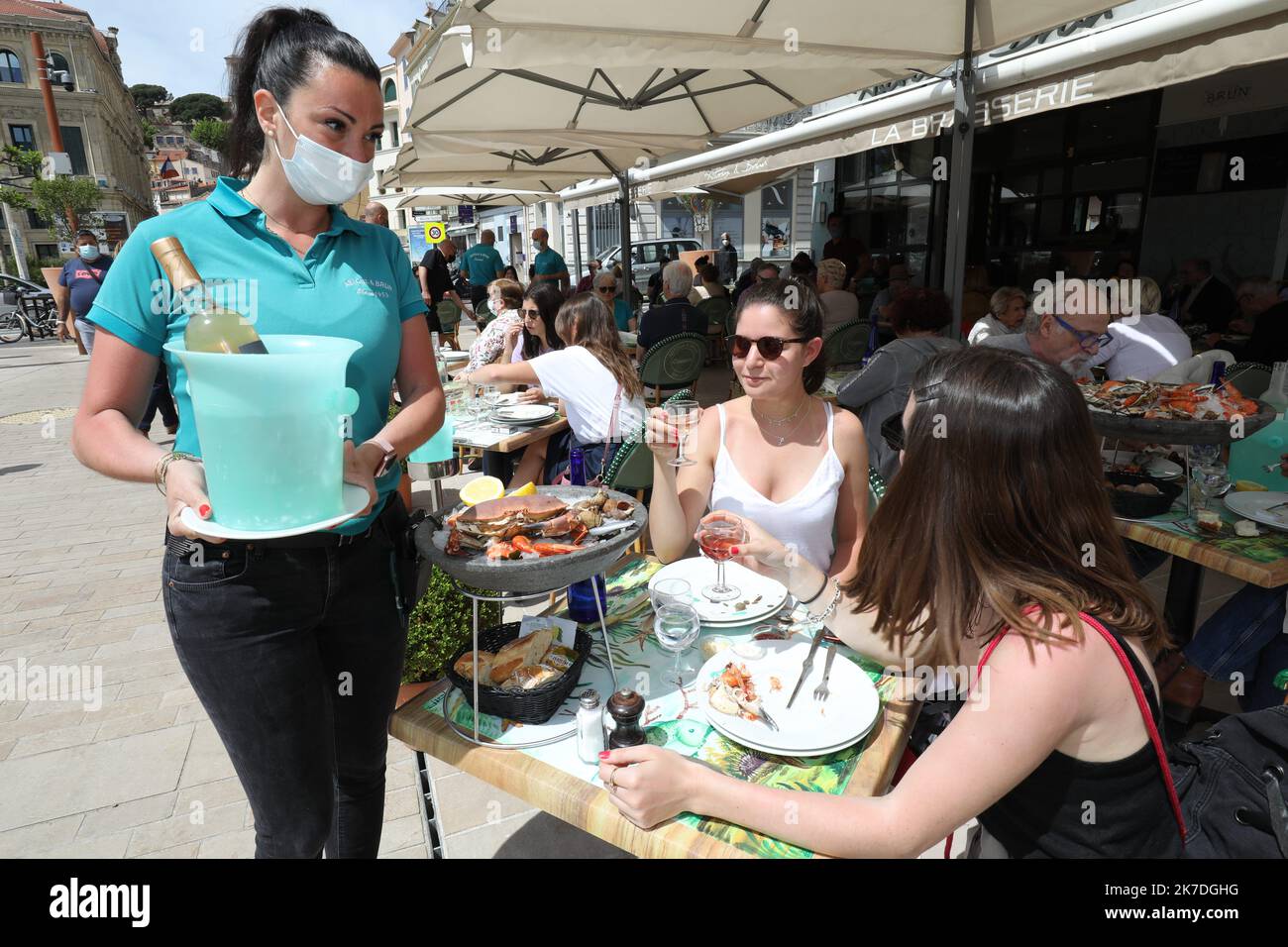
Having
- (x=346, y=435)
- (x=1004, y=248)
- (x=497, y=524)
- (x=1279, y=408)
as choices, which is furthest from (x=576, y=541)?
(x=1004, y=248)

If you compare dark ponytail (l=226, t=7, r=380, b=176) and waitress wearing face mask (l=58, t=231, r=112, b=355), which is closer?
dark ponytail (l=226, t=7, r=380, b=176)

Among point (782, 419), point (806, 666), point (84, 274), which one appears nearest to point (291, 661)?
point (806, 666)

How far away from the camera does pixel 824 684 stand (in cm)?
146

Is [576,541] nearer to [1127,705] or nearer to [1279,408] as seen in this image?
[1127,705]

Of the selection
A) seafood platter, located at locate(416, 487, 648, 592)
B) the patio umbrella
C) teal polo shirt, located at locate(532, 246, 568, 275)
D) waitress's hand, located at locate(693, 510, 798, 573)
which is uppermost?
the patio umbrella

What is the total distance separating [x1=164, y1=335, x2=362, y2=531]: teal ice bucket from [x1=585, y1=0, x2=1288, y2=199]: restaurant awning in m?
3.59

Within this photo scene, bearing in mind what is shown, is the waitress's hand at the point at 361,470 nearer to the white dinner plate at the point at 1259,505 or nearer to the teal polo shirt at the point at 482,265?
the white dinner plate at the point at 1259,505

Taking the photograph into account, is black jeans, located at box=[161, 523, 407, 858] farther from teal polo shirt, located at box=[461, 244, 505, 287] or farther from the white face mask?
teal polo shirt, located at box=[461, 244, 505, 287]

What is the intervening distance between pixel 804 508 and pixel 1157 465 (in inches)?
75.0

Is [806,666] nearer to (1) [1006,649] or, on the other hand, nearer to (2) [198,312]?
(1) [1006,649]

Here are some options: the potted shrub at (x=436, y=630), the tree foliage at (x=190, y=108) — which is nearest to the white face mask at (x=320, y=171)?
the potted shrub at (x=436, y=630)

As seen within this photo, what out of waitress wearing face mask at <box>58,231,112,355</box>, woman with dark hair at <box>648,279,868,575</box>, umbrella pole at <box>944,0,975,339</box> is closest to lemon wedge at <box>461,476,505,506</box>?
woman with dark hair at <box>648,279,868,575</box>

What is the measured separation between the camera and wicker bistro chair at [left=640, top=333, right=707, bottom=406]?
265 inches

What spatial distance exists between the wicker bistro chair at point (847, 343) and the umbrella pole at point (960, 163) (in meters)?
2.08
